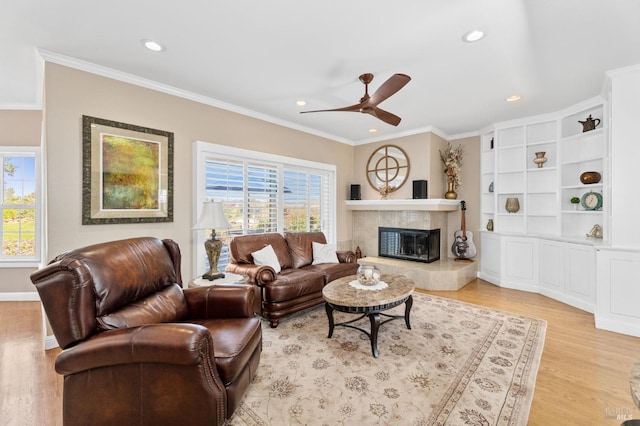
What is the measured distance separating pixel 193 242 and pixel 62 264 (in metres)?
2.14

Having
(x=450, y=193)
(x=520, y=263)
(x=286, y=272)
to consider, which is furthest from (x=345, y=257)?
(x=520, y=263)

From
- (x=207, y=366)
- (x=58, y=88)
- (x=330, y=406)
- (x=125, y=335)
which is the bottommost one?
(x=330, y=406)

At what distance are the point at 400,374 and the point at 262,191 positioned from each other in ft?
10.4

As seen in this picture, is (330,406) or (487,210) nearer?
(330,406)

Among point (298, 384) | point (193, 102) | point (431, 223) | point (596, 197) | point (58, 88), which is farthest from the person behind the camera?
point (431, 223)

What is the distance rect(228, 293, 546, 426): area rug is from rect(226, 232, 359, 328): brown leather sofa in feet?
0.80

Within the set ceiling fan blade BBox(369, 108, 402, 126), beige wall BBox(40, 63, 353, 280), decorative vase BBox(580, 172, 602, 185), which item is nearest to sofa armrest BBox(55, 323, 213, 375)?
beige wall BBox(40, 63, 353, 280)

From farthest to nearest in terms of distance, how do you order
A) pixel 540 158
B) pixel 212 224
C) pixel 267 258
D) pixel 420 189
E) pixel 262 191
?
1. pixel 420 189
2. pixel 540 158
3. pixel 262 191
4. pixel 267 258
5. pixel 212 224

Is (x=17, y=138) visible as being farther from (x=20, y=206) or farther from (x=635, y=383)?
(x=635, y=383)

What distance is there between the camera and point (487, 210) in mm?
5398

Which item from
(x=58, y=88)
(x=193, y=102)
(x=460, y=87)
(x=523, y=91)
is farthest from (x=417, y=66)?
(x=58, y=88)

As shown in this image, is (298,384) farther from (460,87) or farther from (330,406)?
(460,87)

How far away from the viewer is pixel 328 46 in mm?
2598

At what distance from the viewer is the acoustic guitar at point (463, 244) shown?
5.35 metres
